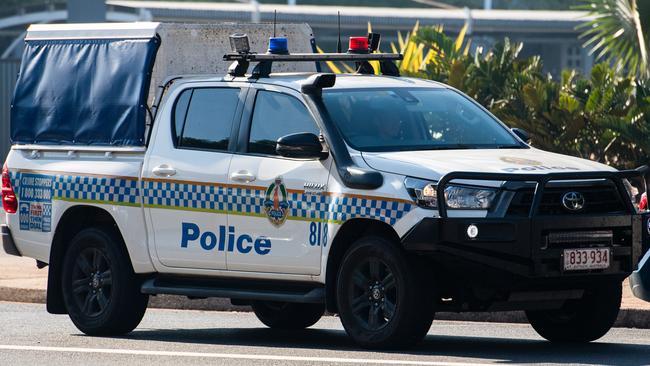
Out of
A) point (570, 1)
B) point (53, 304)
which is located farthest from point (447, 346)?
point (570, 1)

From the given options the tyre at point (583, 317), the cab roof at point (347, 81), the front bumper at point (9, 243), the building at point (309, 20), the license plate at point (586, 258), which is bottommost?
the building at point (309, 20)

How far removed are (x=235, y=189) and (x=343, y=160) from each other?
899 mm

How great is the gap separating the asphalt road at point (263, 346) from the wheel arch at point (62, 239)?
0.67ft

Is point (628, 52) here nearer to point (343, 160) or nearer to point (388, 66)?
point (388, 66)

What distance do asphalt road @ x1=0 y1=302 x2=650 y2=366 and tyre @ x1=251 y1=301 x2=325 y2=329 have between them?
0.08 meters

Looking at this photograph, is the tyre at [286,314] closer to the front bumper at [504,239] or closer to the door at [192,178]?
the door at [192,178]

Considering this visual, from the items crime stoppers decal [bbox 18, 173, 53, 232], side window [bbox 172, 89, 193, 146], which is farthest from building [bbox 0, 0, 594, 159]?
side window [bbox 172, 89, 193, 146]

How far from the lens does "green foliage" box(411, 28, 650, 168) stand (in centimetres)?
1753

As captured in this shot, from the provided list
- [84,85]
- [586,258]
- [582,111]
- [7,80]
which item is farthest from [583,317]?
[7,80]

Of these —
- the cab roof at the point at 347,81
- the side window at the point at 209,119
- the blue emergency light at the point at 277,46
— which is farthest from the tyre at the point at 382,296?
the blue emergency light at the point at 277,46

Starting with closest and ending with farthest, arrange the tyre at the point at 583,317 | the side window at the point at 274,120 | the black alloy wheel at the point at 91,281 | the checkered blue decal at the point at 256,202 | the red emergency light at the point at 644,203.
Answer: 1. the checkered blue decal at the point at 256,202
2. the red emergency light at the point at 644,203
3. the tyre at the point at 583,317
4. the side window at the point at 274,120
5. the black alloy wheel at the point at 91,281

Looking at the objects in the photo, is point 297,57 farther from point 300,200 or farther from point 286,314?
point 286,314

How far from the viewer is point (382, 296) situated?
30.2 feet

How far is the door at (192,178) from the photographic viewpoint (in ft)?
33.3
